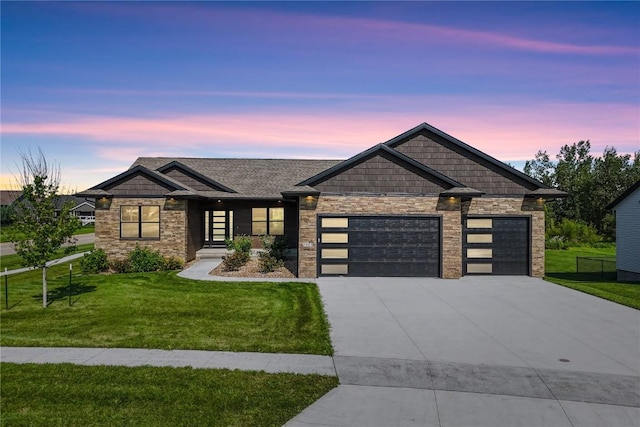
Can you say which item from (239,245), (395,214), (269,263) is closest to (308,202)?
(269,263)

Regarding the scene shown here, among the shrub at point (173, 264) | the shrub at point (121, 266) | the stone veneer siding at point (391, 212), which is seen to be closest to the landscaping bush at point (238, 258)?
the shrub at point (173, 264)

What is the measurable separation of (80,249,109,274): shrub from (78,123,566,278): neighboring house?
28.7 inches

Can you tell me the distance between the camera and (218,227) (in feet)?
84.1

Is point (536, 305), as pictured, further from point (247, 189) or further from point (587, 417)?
point (247, 189)

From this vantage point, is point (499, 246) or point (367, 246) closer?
point (367, 246)

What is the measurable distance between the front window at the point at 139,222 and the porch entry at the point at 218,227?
171 inches

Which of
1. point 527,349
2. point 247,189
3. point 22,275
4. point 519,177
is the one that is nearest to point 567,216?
point 519,177

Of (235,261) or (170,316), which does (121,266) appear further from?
(170,316)

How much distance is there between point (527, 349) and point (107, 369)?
28.1 ft

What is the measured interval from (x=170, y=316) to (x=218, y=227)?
14.2 m

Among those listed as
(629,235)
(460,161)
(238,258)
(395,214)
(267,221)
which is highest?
(460,161)

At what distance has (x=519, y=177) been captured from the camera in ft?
64.1

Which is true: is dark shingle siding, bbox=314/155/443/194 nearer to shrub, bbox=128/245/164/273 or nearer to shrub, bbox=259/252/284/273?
shrub, bbox=259/252/284/273

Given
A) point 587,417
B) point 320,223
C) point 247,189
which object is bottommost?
point 587,417
